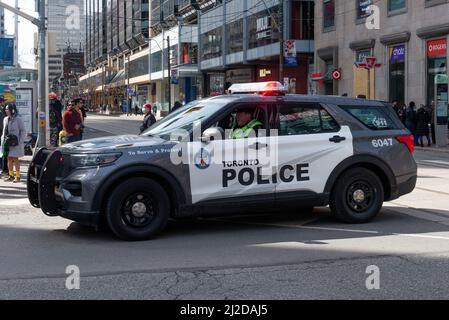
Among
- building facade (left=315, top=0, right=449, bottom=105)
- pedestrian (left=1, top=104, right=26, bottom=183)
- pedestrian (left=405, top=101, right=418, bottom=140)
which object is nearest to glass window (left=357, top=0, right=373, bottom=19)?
building facade (left=315, top=0, right=449, bottom=105)

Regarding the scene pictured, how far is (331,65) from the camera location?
1614 inches

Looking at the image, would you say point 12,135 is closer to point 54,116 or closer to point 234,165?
point 234,165

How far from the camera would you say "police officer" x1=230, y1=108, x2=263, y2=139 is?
302 inches

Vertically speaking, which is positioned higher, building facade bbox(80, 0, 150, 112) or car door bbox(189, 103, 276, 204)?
building facade bbox(80, 0, 150, 112)

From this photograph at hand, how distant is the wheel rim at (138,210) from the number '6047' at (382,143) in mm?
3253

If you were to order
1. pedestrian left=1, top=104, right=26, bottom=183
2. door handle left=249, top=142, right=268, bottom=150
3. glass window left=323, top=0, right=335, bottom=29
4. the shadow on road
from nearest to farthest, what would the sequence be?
the shadow on road → door handle left=249, top=142, right=268, bottom=150 → pedestrian left=1, top=104, right=26, bottom=183 → glass window left=323, top=0, right=335, bottom=29

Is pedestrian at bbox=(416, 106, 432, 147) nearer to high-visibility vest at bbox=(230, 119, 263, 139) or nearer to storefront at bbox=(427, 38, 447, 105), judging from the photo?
storefront at bbox=(427, 38, 447, 105)

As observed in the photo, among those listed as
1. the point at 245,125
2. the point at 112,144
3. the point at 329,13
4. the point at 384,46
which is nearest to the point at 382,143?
the point at 245,125

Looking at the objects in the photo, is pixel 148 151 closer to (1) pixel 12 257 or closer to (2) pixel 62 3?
(1) pixel 12 257

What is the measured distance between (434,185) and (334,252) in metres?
6.63

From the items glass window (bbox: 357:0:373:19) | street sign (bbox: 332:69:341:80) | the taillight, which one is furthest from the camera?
street sign (bbox: 332:69:341:80)

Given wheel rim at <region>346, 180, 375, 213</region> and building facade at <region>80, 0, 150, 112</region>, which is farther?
building facade at <region>80, 0, 150, 112</region>

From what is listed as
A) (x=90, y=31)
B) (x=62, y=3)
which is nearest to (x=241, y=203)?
(x=62, y=3)

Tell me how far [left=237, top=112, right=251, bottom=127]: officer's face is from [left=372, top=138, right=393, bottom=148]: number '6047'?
186 cm
